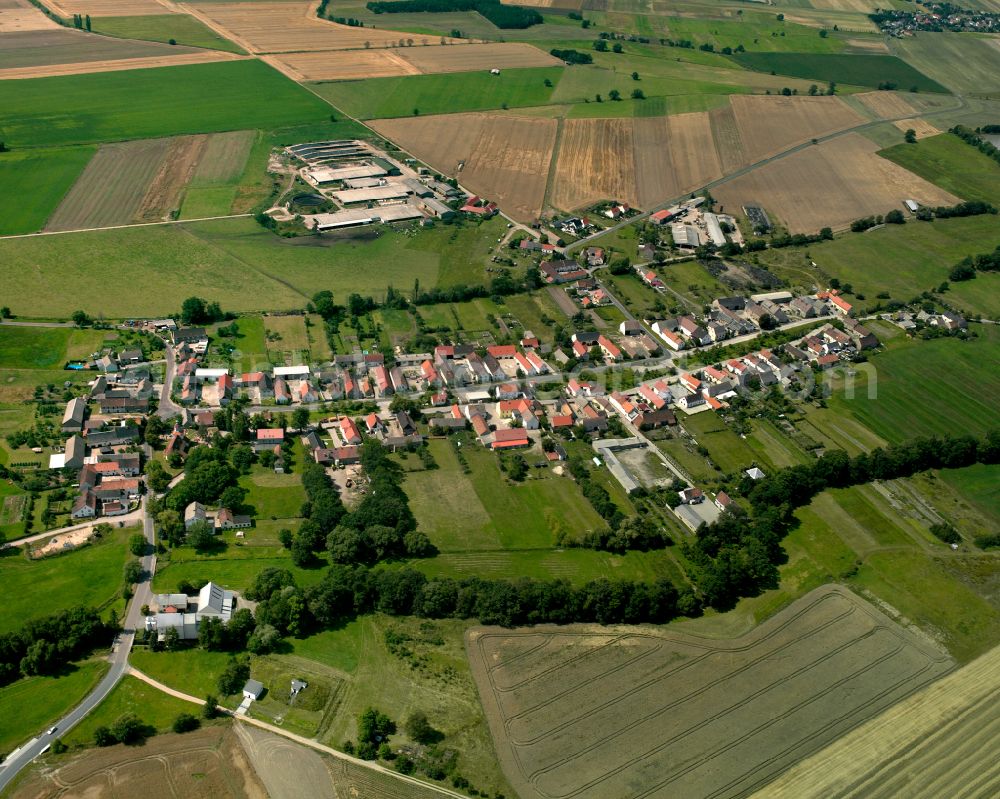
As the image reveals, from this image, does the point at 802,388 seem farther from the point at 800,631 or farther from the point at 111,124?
the point at 111,124

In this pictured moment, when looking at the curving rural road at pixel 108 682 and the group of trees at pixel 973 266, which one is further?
the group of trees at pixel 973 266

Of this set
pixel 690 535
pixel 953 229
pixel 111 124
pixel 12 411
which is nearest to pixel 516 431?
pixel 690 535

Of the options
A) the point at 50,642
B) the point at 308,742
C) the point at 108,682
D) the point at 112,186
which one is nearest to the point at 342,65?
the point at 112,186

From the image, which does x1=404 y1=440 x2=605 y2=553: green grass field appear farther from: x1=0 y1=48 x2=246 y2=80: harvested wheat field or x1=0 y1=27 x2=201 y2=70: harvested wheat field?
x1=0 y1=27 x2=201 y2=70: harvested wheat field

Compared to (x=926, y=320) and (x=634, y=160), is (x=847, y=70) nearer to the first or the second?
(x=634, y=160)

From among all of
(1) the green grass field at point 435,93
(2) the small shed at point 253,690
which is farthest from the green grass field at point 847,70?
(2) the small shed at point 253,690

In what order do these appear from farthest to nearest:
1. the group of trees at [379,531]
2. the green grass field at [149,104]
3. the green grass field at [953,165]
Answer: the green grass field at [149,104] < the green grass field at [953,165] < the group of trees at [379,531]

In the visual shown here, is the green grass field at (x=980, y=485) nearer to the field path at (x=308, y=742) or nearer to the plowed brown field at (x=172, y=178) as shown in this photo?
the field path at (x=308, y=742)
